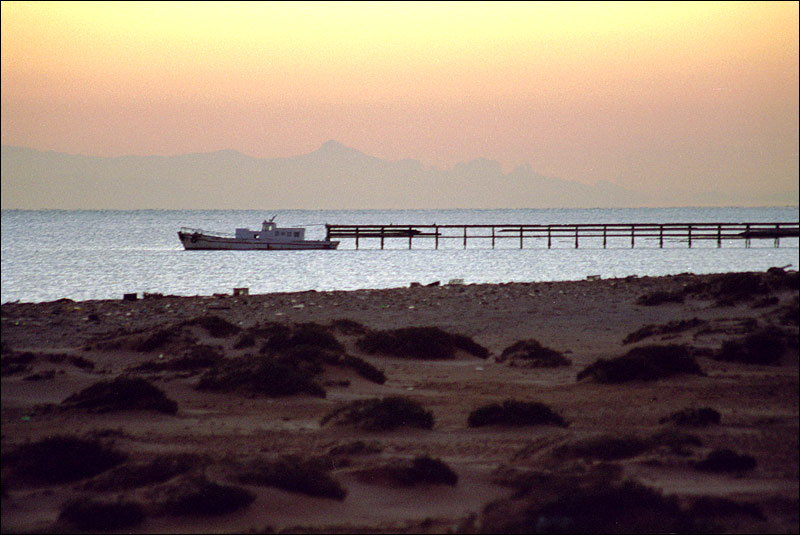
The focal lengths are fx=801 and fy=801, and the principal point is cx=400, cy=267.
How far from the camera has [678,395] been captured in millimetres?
10367

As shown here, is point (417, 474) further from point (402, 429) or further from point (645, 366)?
point (645, 366)

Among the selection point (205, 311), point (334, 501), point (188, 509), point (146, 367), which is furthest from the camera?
point (205, 311)

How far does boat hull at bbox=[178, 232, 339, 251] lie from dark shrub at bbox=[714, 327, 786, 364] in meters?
54.2

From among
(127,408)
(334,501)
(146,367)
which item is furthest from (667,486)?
(146,367)

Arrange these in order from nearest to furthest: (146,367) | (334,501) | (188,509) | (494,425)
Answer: (188,509), (334,501), (494,425), (146,367)

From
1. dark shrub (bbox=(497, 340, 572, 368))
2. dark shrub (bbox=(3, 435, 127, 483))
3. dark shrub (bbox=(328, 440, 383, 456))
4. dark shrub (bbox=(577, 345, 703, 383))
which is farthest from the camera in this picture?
dark shrub (bbox=(497, 340, 572, 368))

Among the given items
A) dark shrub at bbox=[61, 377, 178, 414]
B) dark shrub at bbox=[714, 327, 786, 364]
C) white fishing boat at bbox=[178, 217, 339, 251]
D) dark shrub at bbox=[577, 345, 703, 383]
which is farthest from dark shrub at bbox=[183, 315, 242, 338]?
white fishing boat at bbox=[178, 217, 339, 251]

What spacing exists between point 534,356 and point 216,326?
6407mm

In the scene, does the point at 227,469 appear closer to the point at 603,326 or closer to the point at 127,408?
the point at 127,408

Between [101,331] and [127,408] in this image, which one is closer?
[127,408]

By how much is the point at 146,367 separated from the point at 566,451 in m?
7.49

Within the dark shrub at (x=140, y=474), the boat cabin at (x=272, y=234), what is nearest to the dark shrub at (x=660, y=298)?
the dark shrub at (x=140, y=474)

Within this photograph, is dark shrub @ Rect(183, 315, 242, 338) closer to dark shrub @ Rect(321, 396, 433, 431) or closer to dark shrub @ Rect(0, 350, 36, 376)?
dark shrub @ Rect(0, 350, 36, 376)

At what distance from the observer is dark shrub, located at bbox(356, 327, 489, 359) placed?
1429 cm
